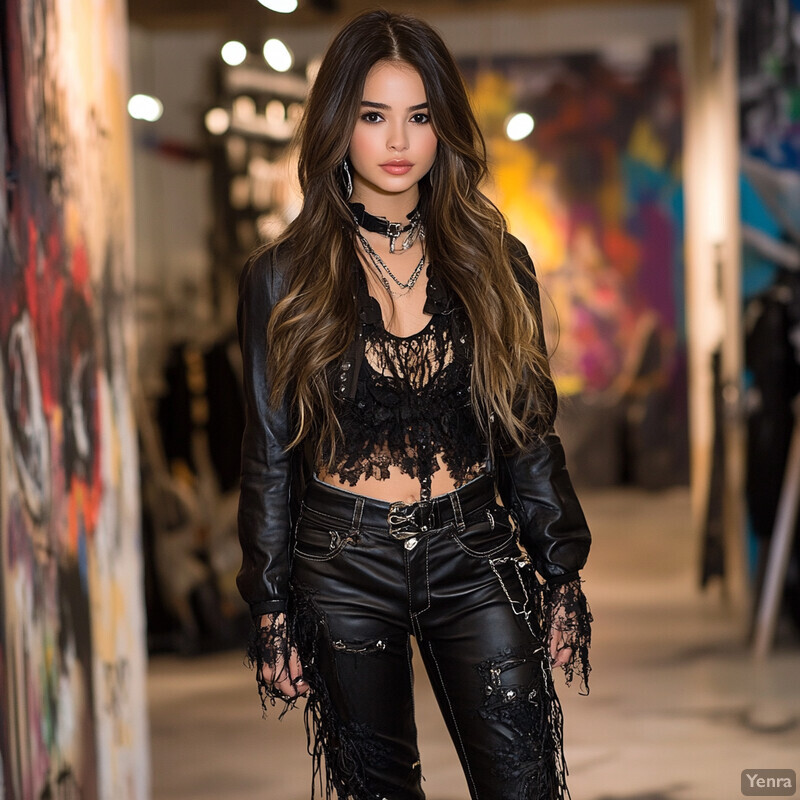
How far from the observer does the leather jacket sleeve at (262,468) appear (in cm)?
→ 204

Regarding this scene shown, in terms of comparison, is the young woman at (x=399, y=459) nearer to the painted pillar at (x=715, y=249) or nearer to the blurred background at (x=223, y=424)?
the blurred background at (x=223, y=424)

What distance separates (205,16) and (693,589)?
428 cm

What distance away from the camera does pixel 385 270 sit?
7.20 feet

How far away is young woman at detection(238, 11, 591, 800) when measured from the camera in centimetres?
199

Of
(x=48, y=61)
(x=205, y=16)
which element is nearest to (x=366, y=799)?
(x=48, y=61)

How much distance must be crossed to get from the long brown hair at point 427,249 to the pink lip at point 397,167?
0.27 ft

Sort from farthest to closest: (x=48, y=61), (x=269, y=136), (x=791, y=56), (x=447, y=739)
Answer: (x=269, y=136), (x=791, y=56), (x=447, y=739), (x=48, y=61)

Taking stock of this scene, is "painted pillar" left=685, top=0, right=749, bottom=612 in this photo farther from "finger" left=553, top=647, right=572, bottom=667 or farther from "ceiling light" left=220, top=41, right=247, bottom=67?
"finger" left=553, top=647, right=572, bottom=667

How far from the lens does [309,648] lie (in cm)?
202

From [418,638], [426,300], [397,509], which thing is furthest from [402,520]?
[426,300]

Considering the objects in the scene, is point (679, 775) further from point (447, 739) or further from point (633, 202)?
point (633, 202)

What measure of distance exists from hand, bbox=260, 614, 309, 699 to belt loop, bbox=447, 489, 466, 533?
0.35m

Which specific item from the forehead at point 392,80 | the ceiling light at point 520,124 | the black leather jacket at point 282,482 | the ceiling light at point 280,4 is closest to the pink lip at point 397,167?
the forehead at point 392,80

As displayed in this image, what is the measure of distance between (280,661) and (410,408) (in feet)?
1.64
